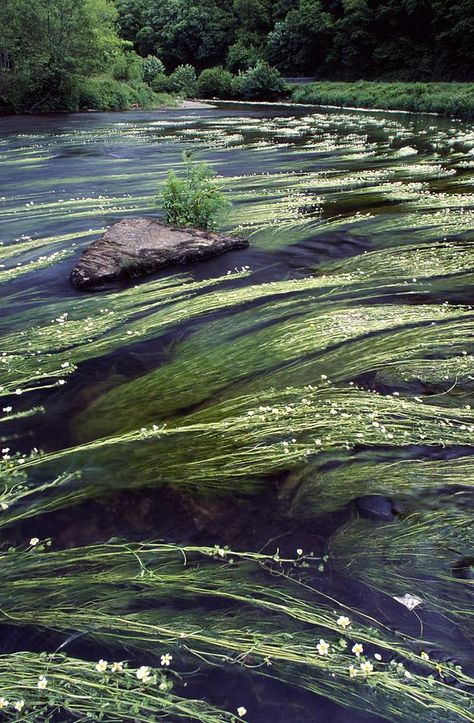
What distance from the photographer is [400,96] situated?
30000 mm

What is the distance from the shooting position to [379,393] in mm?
3826

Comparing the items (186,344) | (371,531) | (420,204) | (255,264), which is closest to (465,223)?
(420,204)

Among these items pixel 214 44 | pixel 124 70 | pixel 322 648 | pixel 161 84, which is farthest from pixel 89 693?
pixel 214 44

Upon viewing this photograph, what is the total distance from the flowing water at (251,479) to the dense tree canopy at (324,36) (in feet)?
134

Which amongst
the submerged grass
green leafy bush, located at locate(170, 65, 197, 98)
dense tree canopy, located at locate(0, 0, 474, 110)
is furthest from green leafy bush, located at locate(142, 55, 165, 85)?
the submerged grass

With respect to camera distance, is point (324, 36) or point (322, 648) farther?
point (324, 36)

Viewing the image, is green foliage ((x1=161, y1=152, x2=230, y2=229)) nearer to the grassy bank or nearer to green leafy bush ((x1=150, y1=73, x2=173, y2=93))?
the grassy bank

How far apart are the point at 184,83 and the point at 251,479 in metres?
52.6

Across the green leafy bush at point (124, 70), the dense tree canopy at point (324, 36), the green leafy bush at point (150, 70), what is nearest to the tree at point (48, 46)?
the green leafy bush at point (124, 70)

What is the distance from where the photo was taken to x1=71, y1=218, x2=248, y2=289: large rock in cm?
614

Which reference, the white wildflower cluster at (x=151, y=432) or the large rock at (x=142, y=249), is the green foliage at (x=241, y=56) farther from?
the white wildflower cluster at (x=151, y=432)

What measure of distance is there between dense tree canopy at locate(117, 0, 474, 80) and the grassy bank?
8.25 meters

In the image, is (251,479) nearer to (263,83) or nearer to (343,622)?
(343,622)

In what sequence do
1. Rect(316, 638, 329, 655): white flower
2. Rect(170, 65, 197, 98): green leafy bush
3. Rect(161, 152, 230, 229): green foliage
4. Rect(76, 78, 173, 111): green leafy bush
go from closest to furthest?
1. Rect(316, 638, 329, 655): white flower
2. Rect(161, 152, 230, 229): green foliage
3. Rect(76, 78, 173, 111): green leafy bush
4. Rect(170, 65, 197, 98): green leafy bush
